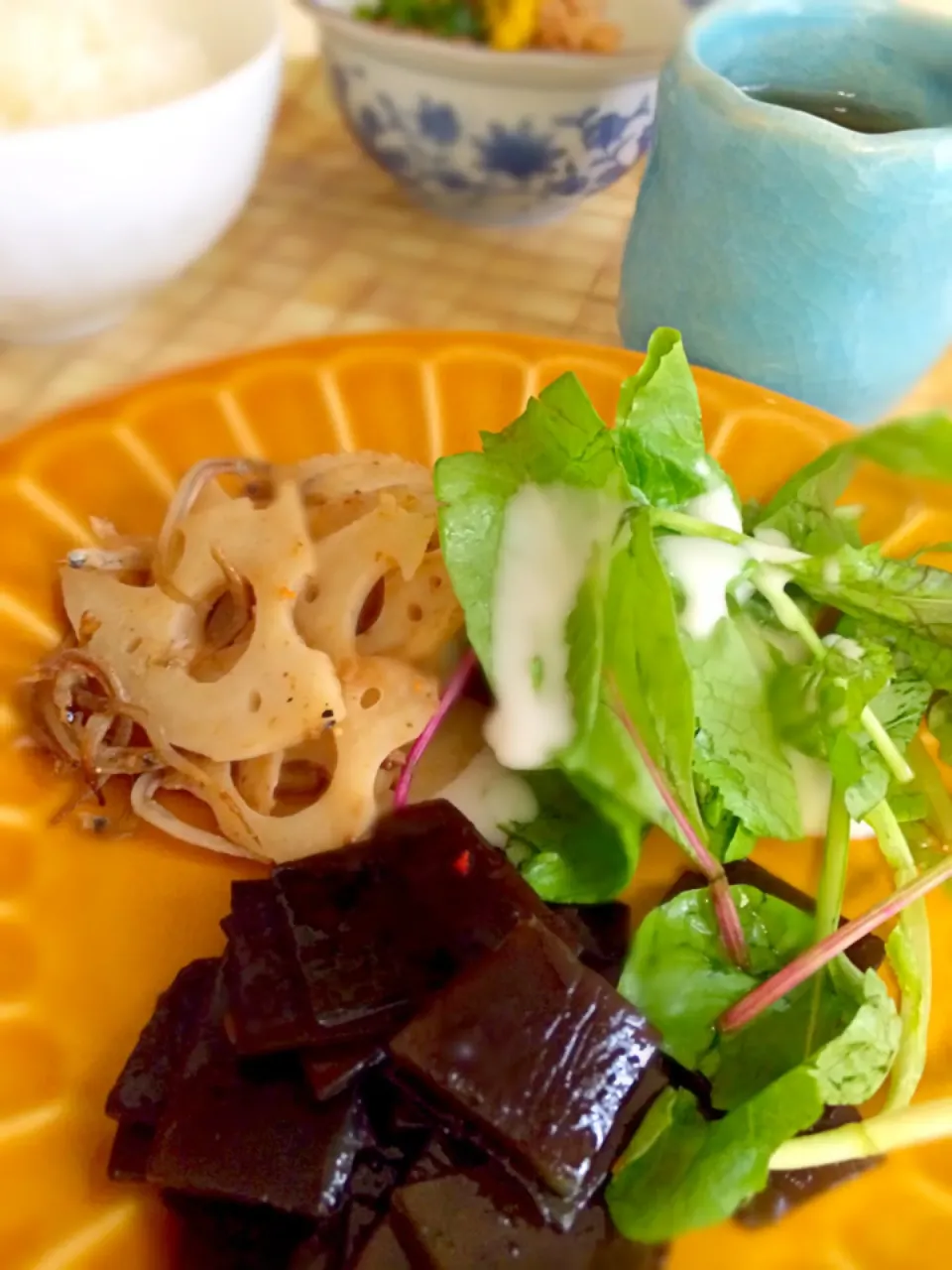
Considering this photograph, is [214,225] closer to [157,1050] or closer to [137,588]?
[137,588]

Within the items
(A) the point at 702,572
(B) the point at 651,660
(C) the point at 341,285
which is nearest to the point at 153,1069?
(B) the point at 651,660

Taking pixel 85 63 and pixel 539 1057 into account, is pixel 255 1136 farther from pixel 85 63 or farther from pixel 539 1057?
pixel 85 63

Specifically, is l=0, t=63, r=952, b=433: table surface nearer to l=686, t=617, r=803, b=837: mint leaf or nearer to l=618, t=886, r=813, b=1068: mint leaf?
l=686, t=617, r=803, b=837: mint leaf

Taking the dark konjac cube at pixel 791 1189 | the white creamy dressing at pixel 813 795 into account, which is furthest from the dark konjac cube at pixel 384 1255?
the white creamy dressing at pixel 813 795

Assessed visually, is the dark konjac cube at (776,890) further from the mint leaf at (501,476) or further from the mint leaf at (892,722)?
the mint leaf at (501,476)

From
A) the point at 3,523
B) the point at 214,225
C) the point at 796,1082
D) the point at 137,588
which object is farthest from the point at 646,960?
the point at 214,225
